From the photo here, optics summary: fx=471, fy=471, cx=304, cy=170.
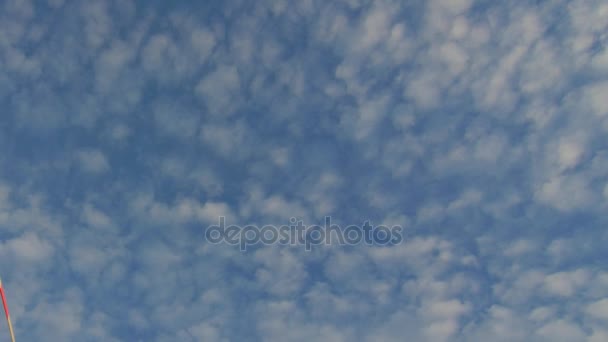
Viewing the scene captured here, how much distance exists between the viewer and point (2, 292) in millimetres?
40375

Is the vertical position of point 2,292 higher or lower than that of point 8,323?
higher

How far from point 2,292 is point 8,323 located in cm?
298

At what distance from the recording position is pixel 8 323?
38938mm
